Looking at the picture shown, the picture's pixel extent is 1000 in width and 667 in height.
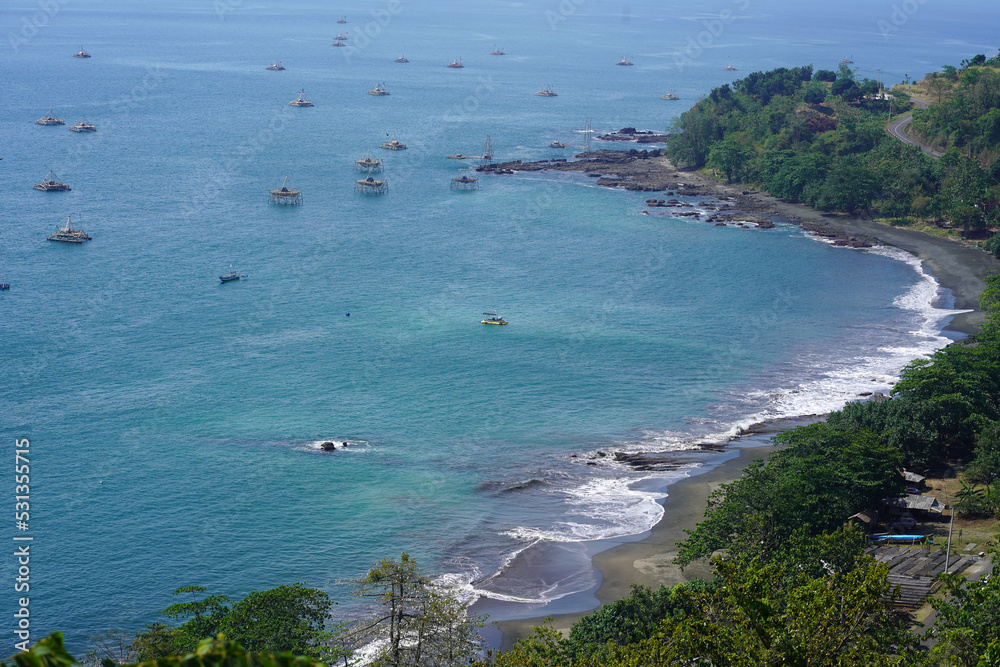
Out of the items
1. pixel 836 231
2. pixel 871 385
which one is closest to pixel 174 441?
pixel 871 385

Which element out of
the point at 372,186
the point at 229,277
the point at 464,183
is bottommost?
the point at 229,277

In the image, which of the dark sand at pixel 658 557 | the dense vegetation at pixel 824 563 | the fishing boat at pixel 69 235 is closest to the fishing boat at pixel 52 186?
the fishing boat at pixel 69 235

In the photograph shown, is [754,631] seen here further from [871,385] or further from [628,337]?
[628,337]

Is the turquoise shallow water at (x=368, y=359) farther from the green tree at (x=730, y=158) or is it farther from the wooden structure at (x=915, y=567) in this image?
the green tree at (x=730, y=158)

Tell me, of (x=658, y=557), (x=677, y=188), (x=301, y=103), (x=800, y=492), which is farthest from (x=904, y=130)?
(x=301, y=103)

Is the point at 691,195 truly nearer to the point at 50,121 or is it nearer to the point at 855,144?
the point at 855,144
